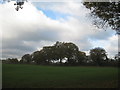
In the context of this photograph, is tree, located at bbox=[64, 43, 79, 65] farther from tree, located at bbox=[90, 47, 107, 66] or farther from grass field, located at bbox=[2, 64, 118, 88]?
grass field, located at bbox=[2, 64, 118, 88]

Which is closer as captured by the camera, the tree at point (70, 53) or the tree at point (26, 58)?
the tree at point (70, 53)

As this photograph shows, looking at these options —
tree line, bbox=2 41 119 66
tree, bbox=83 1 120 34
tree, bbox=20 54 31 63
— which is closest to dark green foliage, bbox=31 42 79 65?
tree line, bbox=2 41 119 66

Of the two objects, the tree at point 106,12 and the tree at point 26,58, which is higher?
the tree at point 106,12

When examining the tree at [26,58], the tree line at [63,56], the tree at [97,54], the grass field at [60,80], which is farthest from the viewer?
the tree at [26,58]

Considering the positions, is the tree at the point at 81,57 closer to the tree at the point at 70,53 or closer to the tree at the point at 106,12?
the tree at the point at 70,53

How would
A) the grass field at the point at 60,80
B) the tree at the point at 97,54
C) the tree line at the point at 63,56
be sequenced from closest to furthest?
the grass field at the point at 60,80, the tree line at the point at 63,56, the tree at the point at 97,54

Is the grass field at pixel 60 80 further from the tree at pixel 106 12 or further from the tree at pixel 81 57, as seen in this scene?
the tree at pixel 81 57

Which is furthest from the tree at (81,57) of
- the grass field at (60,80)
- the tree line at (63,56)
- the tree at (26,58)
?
the grass field at (60,80)

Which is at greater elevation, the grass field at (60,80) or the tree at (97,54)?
the tree at (97,54)

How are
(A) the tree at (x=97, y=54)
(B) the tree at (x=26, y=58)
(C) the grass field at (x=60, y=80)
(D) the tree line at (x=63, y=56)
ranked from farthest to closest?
(B) the tree at (x=26, y=58) → (A) the tree at (x=97, y=54) → (D) the tree line at (x=63, y=56) → (C) the grass field at (x=60, y=80)

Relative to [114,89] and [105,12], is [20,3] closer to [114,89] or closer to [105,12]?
[105,12]

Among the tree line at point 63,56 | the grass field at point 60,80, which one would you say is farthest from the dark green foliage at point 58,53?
the grass field at point 60,80

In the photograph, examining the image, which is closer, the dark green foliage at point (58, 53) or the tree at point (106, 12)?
the tree at point (106, 12)

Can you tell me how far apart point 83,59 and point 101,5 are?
119362mm
